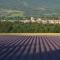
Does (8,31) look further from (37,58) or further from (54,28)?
(37,58)

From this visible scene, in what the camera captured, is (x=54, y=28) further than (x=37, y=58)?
Yes

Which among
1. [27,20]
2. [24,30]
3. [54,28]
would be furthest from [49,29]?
[27,20]

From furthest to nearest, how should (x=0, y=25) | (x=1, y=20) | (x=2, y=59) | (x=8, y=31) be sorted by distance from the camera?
(x=1, y=20), (x=0, y=25), (x=8, y=31), (x=2, y=59)

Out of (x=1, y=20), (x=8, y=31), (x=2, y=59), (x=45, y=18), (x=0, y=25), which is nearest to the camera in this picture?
(x=2, y=59)

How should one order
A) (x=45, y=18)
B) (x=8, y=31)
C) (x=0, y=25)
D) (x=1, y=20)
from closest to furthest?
(x=8, y=31) < (x=0, y=25) < (x=1, y=20) < (x=45, y=18)

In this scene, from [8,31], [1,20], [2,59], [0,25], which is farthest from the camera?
[1,20]

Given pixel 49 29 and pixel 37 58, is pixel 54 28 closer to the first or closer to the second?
pixel 49 29

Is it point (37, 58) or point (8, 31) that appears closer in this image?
point (37, 58)

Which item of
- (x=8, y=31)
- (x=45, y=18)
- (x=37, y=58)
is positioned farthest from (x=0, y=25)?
(x=37, y=58)
